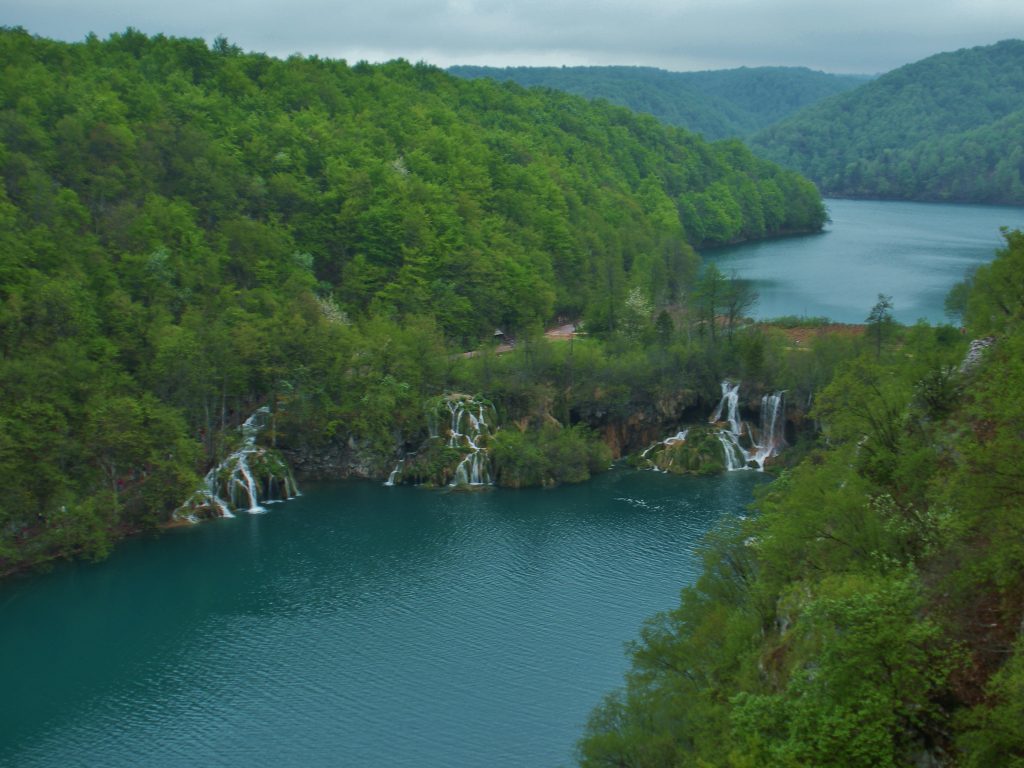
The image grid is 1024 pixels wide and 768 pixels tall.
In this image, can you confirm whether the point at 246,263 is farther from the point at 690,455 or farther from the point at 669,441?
the point at 690,455

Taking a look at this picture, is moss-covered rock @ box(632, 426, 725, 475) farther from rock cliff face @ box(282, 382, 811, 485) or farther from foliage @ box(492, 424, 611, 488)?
foliage @ box(492, 424, 611, 488)

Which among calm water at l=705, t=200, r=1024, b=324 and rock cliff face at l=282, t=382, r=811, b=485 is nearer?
rock cliff face at l=282, t=382, r=811, b=485

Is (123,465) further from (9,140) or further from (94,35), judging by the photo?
(94,35)

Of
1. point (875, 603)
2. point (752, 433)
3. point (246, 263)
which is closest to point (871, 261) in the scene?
point (752, 433)

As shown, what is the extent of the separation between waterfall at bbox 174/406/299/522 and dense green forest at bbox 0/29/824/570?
102 cm

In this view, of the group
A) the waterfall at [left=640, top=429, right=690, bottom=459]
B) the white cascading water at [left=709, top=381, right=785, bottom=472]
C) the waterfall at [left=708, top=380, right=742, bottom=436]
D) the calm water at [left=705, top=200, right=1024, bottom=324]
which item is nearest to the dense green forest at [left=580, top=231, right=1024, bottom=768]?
the white cascading water at [left=709, top=381, right=785, bottom=472]

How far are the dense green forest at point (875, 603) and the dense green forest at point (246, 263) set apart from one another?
2734 centimetres

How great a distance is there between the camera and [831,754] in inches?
663

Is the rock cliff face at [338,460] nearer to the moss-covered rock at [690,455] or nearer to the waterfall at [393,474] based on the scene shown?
the waterfall at [393,474]

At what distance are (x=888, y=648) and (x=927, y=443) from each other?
10646mm

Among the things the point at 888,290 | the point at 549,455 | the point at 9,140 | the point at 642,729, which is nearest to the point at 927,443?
the point at 642,729

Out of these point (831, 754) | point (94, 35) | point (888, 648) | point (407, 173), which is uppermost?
point (94, 35)

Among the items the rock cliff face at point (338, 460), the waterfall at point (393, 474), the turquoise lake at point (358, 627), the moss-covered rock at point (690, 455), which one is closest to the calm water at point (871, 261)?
the moss-covered rock at point (690, 455)

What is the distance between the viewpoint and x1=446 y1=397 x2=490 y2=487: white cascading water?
54844 mm
